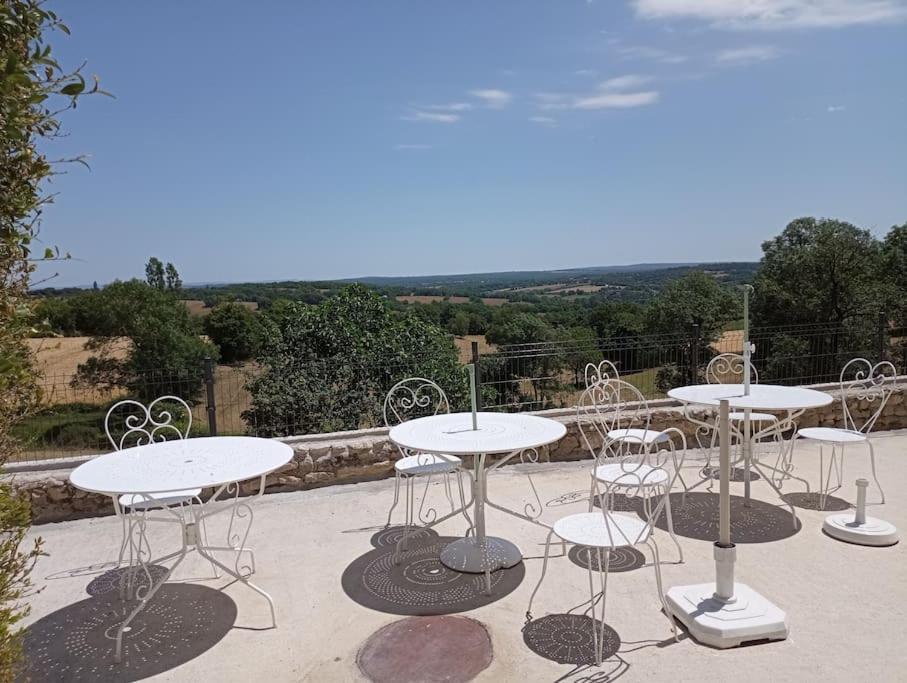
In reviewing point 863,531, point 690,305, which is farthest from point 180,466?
point 690,305

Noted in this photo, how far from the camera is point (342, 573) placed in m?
3.61

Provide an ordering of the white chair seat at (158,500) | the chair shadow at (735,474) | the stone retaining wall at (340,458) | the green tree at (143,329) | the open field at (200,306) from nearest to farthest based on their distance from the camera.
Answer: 1. the white chair seat at (158,500)
2. the stone retaining wall at (340,458)
3. the chair shadow at (735,474)
4. the green tree at (143,329)
5. the open field at (200,306)

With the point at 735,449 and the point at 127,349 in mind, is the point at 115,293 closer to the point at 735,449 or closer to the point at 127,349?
the point at 127,349

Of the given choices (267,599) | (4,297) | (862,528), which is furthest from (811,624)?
(4,297)

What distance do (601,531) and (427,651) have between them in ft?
3.12

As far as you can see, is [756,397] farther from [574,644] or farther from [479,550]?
[574,644]

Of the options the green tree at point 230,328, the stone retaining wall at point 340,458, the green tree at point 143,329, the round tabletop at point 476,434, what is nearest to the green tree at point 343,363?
the stone retaining wall at point 340,458

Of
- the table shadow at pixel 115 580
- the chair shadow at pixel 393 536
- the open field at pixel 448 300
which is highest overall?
the open field at pixel 448 300

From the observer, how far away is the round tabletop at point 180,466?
2740mm

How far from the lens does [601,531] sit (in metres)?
2.81

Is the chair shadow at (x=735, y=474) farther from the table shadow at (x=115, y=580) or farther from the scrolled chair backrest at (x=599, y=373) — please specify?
the table shadow at (x=115, y=580)

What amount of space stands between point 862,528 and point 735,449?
1940 mm

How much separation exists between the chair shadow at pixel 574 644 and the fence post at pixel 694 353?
423 centimetres

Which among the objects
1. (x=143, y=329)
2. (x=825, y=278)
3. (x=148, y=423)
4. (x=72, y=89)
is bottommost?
(x=148, y=423)
